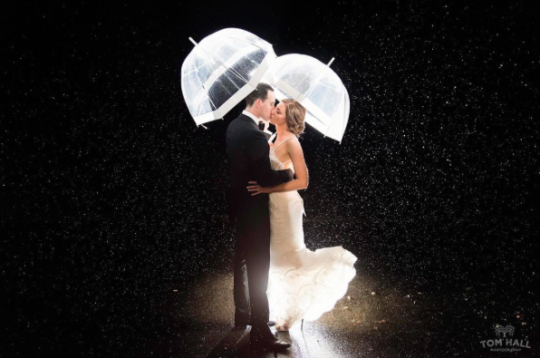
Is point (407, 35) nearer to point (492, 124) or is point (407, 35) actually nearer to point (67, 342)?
point (492, 124)

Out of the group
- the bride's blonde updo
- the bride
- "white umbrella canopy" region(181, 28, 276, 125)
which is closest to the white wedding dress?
the bride

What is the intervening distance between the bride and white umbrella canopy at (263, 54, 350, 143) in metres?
0.13

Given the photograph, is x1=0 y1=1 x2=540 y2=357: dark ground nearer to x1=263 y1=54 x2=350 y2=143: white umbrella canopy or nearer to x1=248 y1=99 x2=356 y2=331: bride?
x1=248 y1=99 x2=356 y2=331: bride

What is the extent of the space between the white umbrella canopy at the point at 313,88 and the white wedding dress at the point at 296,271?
42cm

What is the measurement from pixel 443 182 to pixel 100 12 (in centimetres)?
497

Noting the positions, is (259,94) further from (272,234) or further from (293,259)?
(293,259)

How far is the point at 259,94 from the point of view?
3012 millimetres

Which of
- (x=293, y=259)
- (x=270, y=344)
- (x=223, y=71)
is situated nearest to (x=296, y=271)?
(x=293, y=259)

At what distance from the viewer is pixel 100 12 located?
5.45 m

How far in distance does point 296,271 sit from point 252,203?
644 mm

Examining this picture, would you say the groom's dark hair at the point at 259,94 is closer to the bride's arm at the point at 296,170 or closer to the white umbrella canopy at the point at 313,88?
the white umbrella canopy at the point at 313,88

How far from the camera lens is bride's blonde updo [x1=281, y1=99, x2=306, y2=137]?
10.7ft

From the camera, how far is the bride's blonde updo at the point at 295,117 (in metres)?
3.27

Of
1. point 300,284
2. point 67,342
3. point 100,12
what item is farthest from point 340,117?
point 100,12
